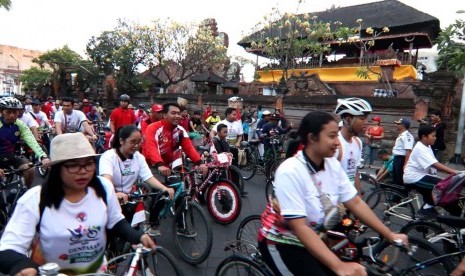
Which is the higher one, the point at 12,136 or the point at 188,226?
the point at 12,136

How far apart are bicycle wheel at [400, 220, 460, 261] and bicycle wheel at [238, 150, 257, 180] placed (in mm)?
5527

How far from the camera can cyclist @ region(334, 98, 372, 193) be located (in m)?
3.99

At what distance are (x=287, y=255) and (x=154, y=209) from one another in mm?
2423

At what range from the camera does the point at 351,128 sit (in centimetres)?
A: 416

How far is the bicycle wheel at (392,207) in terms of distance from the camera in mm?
5598

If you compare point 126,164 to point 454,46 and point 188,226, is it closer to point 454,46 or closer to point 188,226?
point 188,226

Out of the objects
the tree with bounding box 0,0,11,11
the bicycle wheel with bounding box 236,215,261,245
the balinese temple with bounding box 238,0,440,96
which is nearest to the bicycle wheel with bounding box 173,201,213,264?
the bicycle wheel with bounding box 236,215,261,245

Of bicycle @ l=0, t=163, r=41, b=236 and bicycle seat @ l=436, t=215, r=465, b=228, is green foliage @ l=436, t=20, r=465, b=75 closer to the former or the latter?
bicycle seat @ l=436, t=215, r=465, b=228

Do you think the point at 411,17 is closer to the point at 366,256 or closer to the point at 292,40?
the point at 292,40

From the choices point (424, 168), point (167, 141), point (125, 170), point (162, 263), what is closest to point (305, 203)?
point (162, 263)

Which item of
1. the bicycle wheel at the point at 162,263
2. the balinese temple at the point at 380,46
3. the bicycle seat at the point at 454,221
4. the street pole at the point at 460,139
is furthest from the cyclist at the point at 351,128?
the balinese temple at the point at 380,46

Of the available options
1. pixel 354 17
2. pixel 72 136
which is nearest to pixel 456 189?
pixel 72 136

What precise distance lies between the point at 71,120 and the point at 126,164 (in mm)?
5216

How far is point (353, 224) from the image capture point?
2658 millimetres
